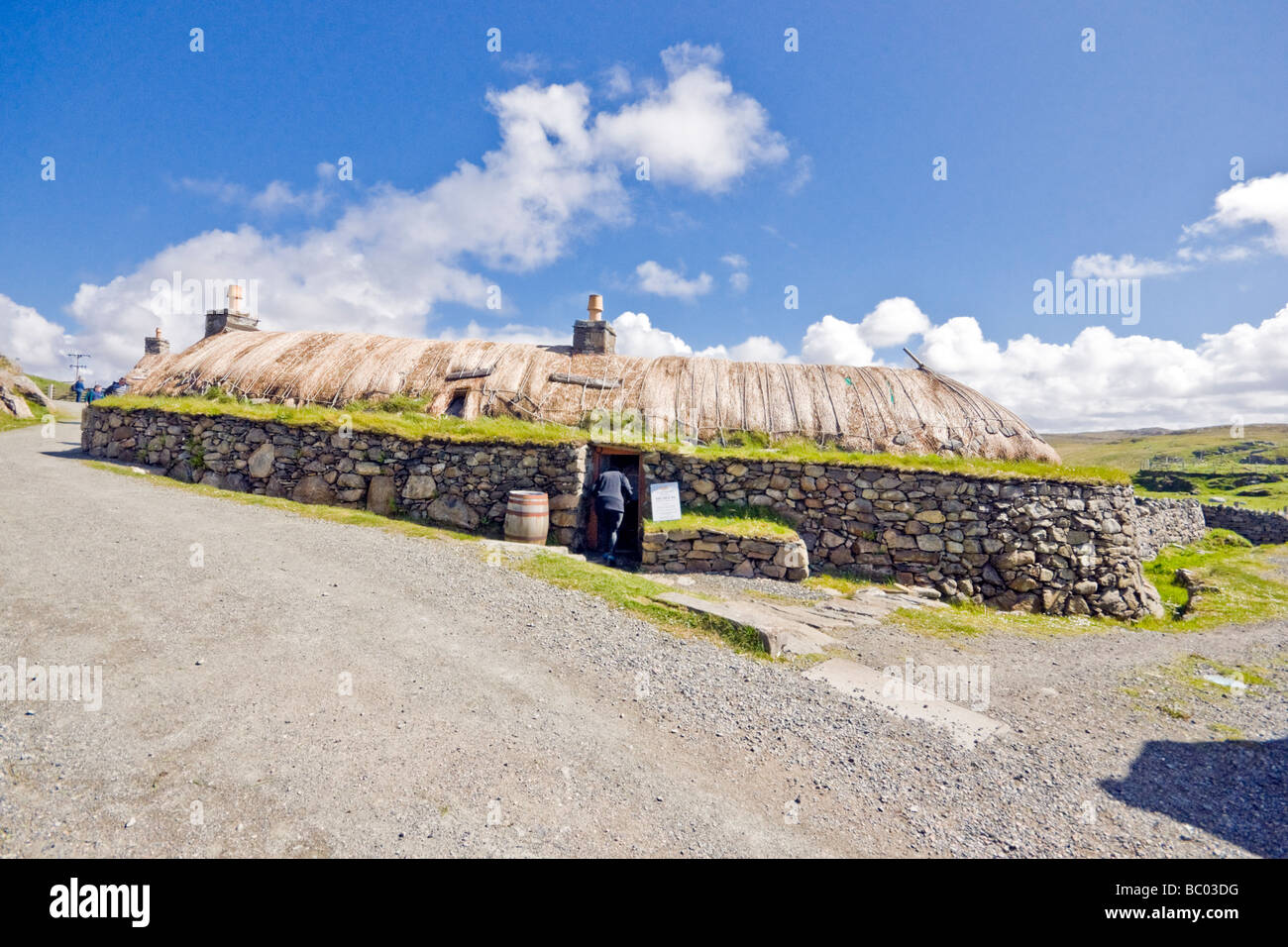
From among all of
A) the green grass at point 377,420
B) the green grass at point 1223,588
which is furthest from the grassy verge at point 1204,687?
the green grass at point 377,420

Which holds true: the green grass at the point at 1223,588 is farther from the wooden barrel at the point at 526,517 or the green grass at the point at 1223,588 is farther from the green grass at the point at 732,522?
the wooden barrel at the point at 526,517

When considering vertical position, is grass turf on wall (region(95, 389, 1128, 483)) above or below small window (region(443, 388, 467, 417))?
below

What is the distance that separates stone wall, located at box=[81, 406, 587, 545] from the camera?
12625mm

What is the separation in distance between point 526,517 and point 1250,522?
122 feet

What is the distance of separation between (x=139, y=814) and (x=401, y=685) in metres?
2.07

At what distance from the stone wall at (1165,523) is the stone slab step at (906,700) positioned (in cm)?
2393

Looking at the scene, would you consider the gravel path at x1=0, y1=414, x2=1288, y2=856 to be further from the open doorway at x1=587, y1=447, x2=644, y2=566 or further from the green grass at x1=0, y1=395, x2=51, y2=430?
the green grass at x1=0, y1=395, x2=51, y2=430

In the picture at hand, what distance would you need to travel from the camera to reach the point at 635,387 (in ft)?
52.7

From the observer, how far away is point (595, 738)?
4910mm

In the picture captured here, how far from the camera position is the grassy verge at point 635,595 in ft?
24.6

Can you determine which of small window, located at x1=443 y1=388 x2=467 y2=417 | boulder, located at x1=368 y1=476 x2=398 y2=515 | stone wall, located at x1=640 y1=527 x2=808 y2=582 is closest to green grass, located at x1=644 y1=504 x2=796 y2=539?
stone wall, located at x1=640 y1=527 x2=808 y2=582

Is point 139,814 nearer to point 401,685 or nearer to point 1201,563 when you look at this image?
point 401,685

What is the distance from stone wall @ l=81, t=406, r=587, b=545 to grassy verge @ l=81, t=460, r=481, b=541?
38cm

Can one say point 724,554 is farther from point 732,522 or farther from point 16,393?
point 16,393
